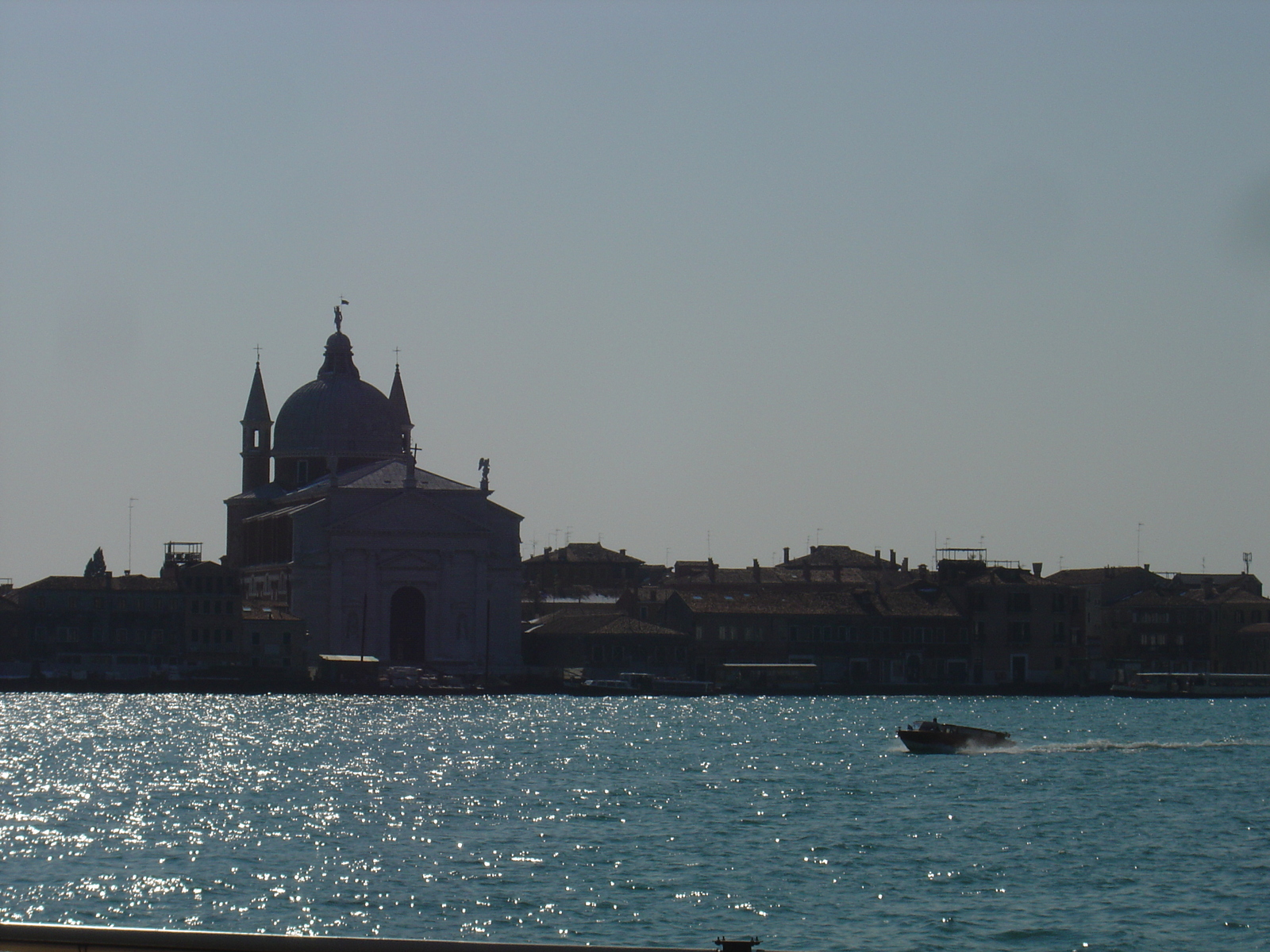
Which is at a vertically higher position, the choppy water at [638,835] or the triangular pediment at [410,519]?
the triangular pediment at [410,519]

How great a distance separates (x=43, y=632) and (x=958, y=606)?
40487 mm

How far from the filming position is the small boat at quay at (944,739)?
1901 inches

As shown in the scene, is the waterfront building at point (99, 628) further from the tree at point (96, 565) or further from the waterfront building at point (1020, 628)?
the waterfront building at point (1020, 628)

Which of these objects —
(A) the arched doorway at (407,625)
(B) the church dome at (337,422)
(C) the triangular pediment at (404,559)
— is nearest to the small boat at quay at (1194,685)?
(A) the arched doorway at (407,625)

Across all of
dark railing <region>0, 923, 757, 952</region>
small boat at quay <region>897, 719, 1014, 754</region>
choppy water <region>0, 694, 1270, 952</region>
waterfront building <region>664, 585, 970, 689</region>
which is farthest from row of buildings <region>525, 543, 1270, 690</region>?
dark railing <region>0, 923, 757, 952</region>

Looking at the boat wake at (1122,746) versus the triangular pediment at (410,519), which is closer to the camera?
the boat wake at (1122,746)

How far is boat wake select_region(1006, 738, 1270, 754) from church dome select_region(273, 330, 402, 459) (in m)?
52.5

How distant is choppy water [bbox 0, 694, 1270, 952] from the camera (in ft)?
72.6

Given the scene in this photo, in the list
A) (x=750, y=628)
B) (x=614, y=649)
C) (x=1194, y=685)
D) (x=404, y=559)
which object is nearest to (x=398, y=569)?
(x=404, y=559)

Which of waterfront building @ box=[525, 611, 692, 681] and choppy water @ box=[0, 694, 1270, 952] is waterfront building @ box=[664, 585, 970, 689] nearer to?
waterfront building @ box=[525, 611, 692, 681]

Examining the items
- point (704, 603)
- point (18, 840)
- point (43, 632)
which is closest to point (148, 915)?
point (18, 840)

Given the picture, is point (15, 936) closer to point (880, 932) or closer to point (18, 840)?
point (880, 932)

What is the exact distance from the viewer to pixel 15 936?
24.1 ft

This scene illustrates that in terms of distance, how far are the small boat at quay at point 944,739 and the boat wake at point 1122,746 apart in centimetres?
57
